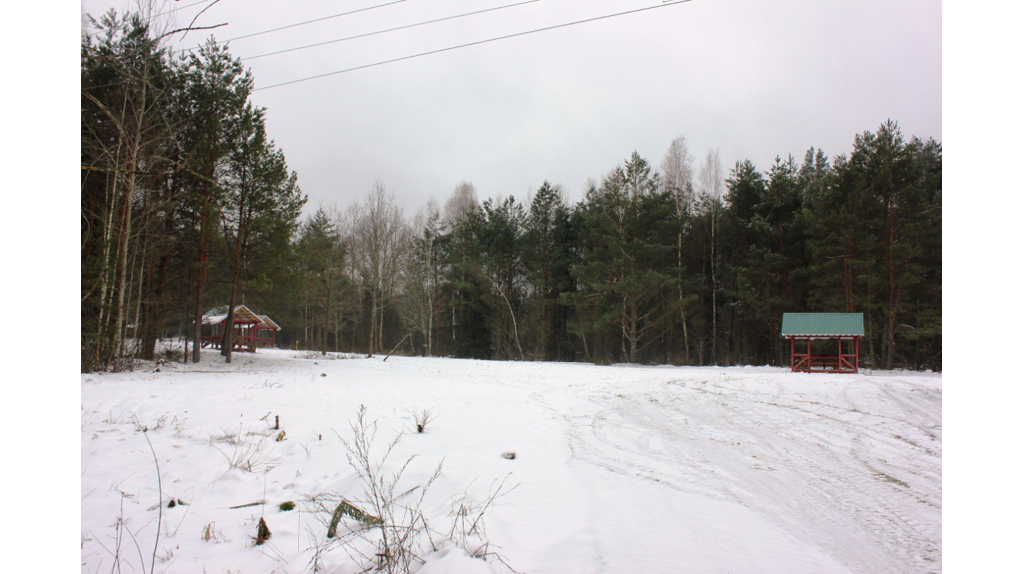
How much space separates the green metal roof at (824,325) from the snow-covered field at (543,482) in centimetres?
693

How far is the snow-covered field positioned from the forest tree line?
205 centimetres

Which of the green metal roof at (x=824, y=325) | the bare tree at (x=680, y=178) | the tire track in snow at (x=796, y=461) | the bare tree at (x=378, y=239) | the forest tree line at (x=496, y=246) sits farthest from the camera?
the bare tree at (x=378, y=239)

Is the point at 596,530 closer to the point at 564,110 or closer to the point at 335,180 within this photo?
the point at 564,110

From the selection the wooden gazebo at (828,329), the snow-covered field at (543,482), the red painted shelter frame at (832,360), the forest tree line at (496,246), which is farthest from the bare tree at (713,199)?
the snow-covered field at (543,482)

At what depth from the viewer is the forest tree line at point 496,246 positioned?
6477 millimetres

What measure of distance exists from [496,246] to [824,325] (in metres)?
18.4

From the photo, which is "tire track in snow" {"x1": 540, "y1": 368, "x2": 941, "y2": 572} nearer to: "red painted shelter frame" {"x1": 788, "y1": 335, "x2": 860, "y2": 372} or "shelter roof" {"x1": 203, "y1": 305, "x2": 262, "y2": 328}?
"red painted shelter frame" {"x1": 788, "y1": 335, "x2": 860, "y2": 372}

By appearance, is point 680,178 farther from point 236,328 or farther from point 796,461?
point 236,328

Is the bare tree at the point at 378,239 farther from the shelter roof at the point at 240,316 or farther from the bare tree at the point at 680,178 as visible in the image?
the bare tree at the point at 680,178

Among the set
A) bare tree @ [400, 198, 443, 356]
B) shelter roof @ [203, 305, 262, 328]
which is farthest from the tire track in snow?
shelter roof @ [203, 305, 262, 328]

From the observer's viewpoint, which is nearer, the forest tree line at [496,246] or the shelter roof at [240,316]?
the forest tree line at [496,246]

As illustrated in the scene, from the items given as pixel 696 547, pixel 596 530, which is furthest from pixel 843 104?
pixel 596 530

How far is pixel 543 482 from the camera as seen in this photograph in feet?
12.2
